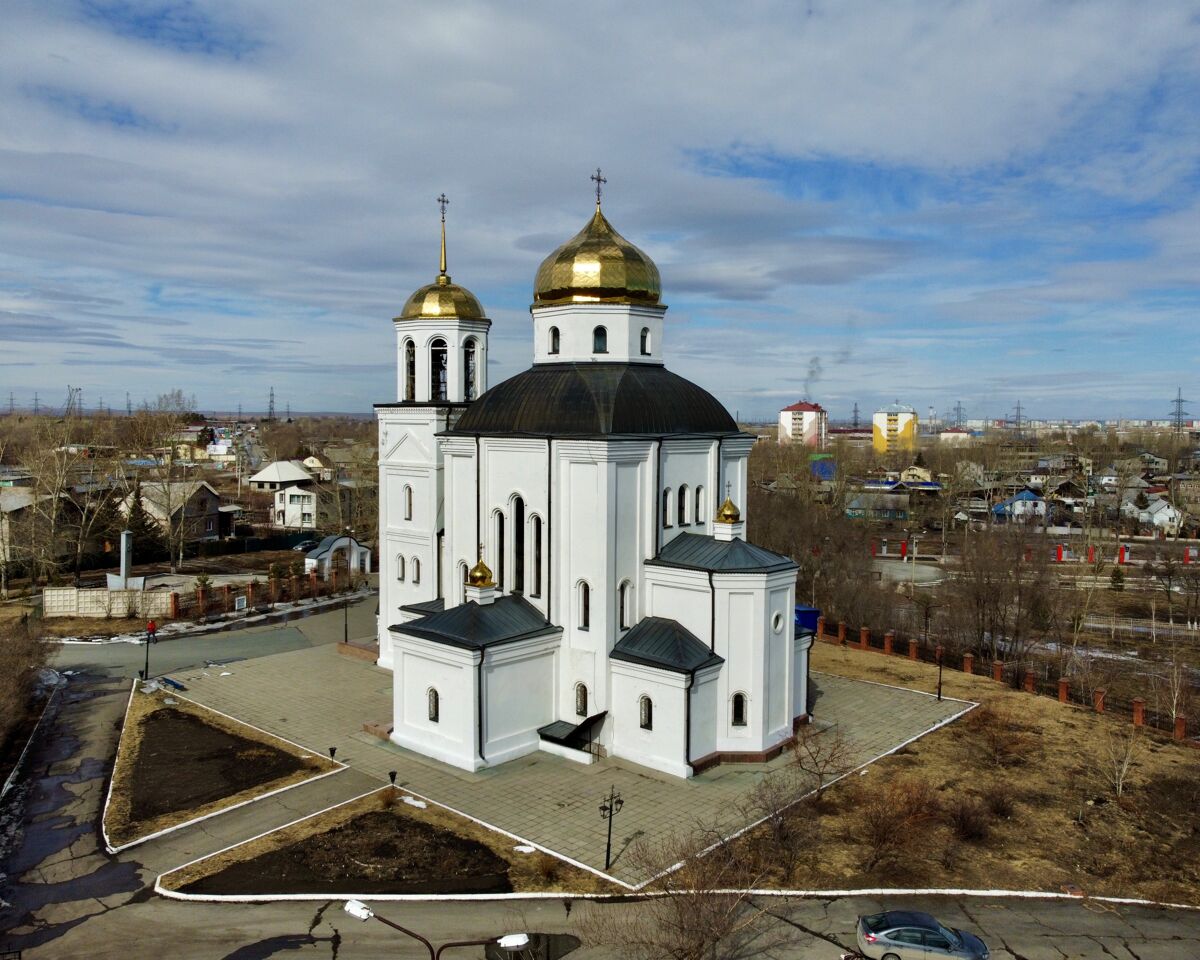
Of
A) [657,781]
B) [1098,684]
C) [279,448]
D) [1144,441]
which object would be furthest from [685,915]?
[1144,441]

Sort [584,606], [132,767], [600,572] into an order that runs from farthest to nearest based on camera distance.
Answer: [584,606] < [600,572] < [132,767]

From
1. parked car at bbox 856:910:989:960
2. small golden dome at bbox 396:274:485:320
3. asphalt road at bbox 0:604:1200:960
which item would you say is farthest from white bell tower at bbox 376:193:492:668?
parked car at bbox 856:910:989:960

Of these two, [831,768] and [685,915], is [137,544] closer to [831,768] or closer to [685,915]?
[831,768]

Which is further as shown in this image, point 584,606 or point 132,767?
point 584,606

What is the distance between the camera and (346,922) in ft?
38.6

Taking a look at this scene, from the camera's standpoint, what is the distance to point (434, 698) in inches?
688

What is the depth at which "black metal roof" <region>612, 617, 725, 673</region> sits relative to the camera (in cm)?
1662

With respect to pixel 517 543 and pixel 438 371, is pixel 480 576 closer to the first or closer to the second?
pixel 517 543

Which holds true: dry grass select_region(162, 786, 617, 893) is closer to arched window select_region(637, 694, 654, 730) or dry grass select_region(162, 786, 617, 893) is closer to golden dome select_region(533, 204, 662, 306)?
arched window select_region(637, 694, 654, 730)

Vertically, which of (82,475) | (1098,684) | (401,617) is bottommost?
(1098,684)

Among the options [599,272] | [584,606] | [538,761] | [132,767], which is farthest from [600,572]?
[132,767]

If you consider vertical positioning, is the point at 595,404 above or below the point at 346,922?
above

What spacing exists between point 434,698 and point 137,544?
27.1 m

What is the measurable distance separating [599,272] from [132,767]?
13.4 metres
